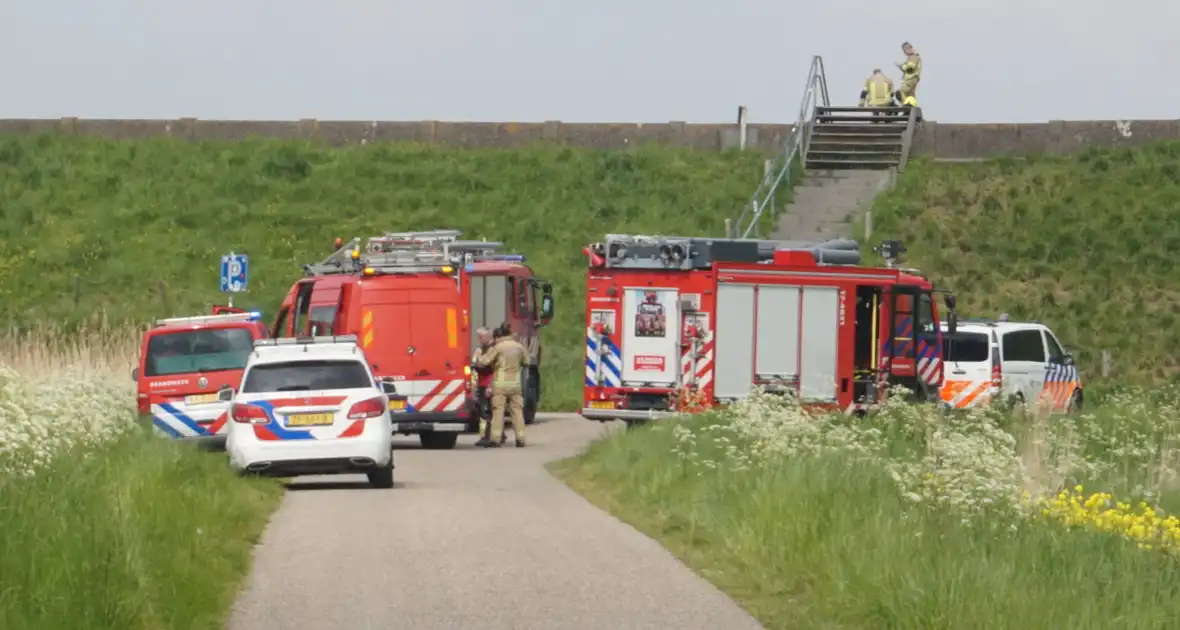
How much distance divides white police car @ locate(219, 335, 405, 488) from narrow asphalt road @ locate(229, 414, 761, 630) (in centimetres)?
38

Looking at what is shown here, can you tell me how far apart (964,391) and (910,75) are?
20002mm

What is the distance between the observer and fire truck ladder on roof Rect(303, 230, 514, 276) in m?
32.1

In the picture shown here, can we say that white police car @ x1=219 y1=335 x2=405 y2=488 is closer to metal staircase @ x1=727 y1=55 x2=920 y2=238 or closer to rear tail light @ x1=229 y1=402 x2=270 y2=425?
rear tail light @ x1=229 y1=402 x2=270 y2=425

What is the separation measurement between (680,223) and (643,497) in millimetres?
33488

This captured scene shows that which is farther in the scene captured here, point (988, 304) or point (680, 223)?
point (680, 223)

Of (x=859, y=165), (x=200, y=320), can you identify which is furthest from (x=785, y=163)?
(x=200, y=320)

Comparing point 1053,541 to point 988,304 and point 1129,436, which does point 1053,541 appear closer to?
point 1129,436

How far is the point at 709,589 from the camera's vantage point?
1321 cm

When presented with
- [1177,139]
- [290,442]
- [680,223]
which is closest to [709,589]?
[290,442]

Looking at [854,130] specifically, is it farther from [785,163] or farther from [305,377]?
[305,377]

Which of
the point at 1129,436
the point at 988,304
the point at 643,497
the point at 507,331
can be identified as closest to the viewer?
the point at 643,497

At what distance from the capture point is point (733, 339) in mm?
29844

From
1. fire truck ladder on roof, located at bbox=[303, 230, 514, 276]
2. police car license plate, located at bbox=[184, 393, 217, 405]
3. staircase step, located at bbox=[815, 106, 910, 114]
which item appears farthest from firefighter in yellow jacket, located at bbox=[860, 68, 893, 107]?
police car license plate, located at bbox=[184, 393, 217, 405]

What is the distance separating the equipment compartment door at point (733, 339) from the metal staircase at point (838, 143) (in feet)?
68.8
